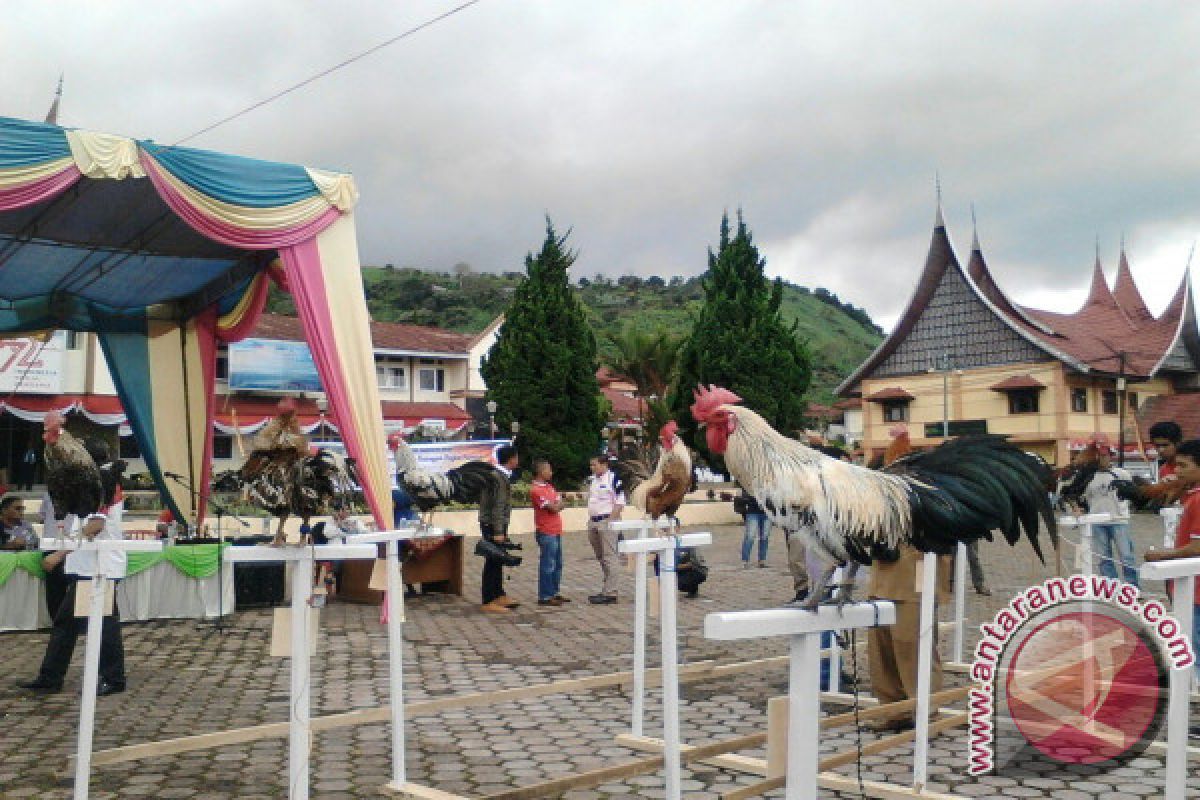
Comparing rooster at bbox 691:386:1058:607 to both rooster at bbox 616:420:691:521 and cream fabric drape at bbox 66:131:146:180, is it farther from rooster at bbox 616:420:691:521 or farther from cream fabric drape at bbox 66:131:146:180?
cream fabric drape at bbox 66:131:146:180

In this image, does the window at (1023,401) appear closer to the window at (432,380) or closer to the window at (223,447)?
the window at (432,380)

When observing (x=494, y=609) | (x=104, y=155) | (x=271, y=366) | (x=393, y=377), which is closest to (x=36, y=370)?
(x=271, y=366)

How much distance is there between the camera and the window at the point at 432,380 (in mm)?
38375

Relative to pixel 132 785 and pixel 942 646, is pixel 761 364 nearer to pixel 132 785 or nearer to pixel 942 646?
pixel 942 646

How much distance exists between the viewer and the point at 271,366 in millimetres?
33250

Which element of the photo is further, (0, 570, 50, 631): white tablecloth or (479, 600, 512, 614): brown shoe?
(479, 600, 512, 614): brown shoe

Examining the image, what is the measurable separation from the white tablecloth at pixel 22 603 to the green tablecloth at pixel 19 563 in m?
0.07

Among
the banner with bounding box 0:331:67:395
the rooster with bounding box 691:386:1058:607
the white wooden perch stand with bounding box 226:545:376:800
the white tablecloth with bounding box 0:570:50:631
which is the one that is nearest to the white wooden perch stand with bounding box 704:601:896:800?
the rooster with bounding box 691:386:1058:607

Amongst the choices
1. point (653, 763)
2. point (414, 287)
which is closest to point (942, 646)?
point (653, 763)

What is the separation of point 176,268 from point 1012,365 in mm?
31335

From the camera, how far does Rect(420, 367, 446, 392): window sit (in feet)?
126

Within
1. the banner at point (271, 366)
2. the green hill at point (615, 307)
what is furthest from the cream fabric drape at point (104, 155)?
the green hill at point (615, 307)

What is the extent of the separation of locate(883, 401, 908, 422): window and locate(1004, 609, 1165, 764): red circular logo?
35.1 metres

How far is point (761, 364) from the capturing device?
29.2 meters
